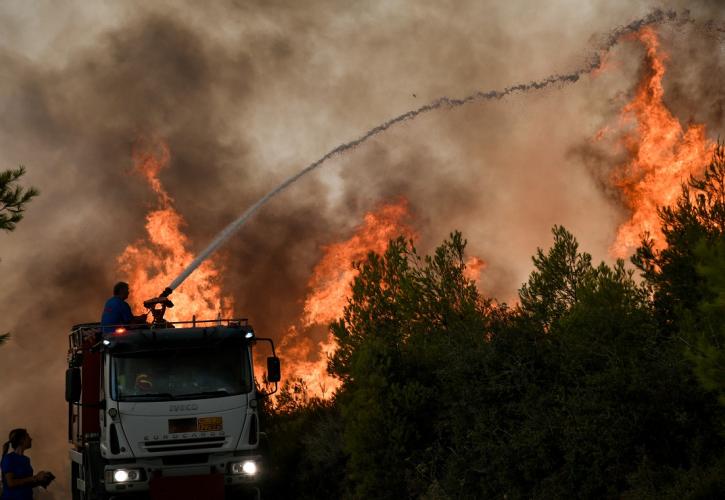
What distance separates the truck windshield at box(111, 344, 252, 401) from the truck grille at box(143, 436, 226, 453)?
2.31 ft

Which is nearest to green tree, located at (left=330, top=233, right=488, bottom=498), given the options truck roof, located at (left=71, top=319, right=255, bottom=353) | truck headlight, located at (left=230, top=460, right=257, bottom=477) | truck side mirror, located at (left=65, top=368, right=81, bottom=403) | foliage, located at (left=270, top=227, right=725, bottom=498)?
foliage, located at (left=270, top=227, right=725, bottom=498)

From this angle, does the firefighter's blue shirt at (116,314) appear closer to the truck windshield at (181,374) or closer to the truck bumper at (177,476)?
the truck windshield at (181,374)

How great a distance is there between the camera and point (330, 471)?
23438 mm

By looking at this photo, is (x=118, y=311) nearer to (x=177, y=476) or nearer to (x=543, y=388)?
(x=177, y=476)

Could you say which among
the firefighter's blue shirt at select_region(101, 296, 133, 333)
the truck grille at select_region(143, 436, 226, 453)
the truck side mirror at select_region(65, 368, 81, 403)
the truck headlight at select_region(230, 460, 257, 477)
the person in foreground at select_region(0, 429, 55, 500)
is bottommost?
the person in foreground at select_region(0, 429, 55, 500)

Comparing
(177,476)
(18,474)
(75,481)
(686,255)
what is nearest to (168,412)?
(177,476)

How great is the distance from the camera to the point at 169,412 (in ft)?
56.0

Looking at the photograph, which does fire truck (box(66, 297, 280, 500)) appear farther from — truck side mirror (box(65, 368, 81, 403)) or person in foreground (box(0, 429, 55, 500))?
person in foreground (box(0, 429, 55, 500))

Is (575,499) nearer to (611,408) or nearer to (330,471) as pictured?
(611,408)

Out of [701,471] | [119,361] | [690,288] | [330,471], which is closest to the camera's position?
[701,471]

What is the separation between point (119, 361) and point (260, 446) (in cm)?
284

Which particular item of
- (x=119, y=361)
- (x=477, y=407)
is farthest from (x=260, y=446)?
(x=477, y=407)

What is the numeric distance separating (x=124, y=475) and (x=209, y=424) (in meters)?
1.59

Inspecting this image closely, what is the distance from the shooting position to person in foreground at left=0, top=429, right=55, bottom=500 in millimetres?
13227
